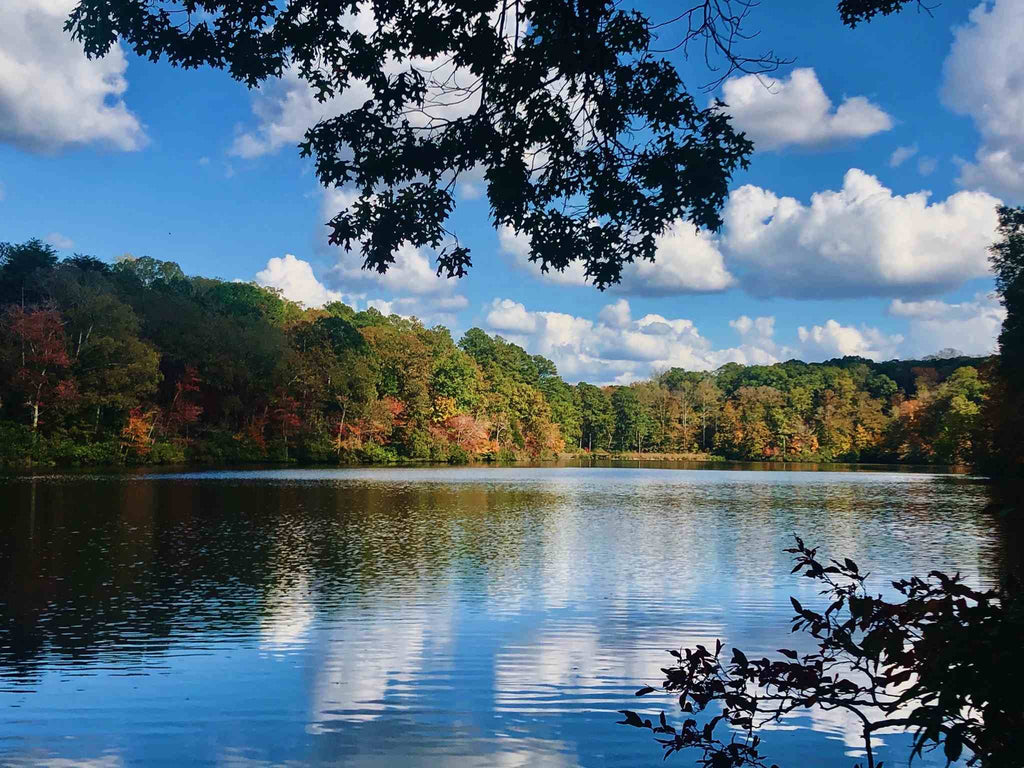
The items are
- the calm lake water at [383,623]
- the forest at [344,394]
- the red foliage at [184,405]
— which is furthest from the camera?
the red foliage at [184,405]

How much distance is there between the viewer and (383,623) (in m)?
9.68

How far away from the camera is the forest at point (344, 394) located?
45219 mm

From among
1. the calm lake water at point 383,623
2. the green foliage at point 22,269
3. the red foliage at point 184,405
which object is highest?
the green foliage at point 22,269

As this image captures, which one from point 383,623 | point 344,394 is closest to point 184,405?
point 344,394

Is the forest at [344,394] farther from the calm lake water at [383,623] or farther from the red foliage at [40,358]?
the calm lake water at [383,623]

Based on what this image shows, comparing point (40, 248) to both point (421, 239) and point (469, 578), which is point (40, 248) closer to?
point (469, 578)

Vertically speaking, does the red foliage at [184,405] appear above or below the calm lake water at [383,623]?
above

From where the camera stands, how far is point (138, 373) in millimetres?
46500

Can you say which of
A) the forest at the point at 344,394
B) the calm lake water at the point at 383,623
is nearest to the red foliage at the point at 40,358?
the forest at the point at 344,394

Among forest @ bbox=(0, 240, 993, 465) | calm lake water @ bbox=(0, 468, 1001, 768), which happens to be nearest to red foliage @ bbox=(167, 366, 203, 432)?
forest @ bbox=(0, 240, 993, 465)

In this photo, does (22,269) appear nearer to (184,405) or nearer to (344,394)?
(184,405)

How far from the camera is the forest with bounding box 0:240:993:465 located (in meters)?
45.2

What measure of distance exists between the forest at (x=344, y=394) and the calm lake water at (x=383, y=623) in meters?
23.2

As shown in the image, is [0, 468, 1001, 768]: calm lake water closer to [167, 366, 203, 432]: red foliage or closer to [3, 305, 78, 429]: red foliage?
[3, 305, 78, 429]: red foliage
